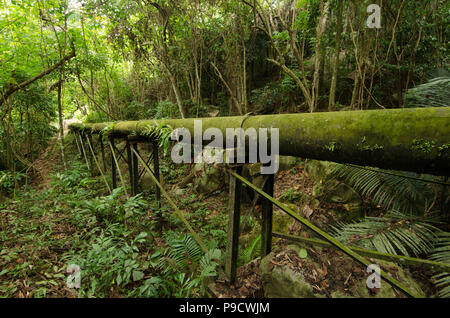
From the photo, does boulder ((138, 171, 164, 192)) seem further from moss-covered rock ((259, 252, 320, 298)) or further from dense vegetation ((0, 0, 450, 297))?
moss-covered rock ((259, 252, 320, 298))

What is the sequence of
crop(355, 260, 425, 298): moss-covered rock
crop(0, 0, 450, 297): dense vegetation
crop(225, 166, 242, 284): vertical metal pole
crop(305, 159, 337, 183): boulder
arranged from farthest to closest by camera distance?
crop(305, 159, 337, 183): boulder < crop(0, 0, 450, 297): dense vegetation < crop(225, 166, 242, 284): vertical metal pole < crop(355, 260, 425, 298): moss-covered rock

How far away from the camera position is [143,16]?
731 centimetres

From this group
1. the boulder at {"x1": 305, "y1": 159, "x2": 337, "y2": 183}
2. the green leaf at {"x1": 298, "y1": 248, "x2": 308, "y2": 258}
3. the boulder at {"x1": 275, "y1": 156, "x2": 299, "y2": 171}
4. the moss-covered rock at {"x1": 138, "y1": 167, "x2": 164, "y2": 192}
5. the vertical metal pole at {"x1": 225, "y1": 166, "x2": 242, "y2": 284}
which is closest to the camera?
the vertical metal pole at {"x1": 225, "y1": 166, "x2": 242, "y2": 284}

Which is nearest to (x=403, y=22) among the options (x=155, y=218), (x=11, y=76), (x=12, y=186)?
(x=155, y=218)

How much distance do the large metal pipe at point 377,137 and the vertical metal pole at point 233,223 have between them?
72 cm

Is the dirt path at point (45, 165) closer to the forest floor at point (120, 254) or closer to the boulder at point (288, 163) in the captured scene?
the forest floor at point (120, 254)

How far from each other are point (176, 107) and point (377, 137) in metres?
8.61

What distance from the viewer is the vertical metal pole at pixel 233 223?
2.14 metres

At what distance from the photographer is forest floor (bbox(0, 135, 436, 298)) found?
2240mm

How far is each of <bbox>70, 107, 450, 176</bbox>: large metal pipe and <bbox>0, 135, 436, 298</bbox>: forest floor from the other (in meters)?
1.44

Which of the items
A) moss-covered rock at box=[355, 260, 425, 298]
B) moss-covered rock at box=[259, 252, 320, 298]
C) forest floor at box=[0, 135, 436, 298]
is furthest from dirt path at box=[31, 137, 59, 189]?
moss-covered rock at box=[355, 260, 425, 298]

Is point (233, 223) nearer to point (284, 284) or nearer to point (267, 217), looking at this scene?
point (267, 217)

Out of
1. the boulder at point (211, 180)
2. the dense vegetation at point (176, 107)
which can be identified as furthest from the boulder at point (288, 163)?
the boulder at point (211, 180)

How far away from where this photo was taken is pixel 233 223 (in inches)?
86.0
